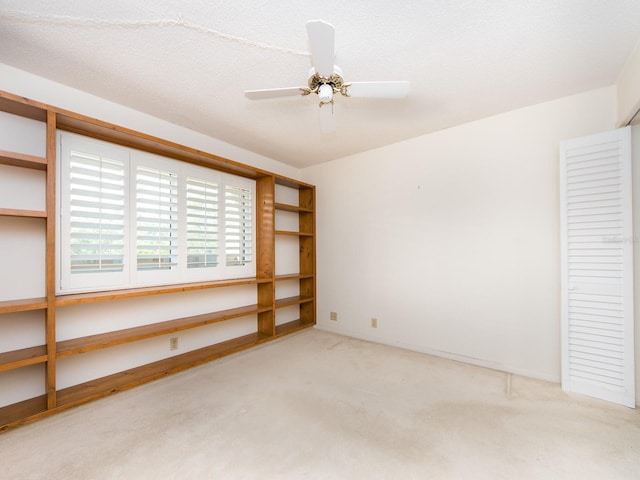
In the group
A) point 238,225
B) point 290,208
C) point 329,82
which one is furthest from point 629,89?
point 238,225

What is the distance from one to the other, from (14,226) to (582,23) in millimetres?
3858

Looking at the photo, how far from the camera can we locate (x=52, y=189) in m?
1.85

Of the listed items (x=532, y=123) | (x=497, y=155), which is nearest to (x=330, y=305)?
(x=497, y=155)

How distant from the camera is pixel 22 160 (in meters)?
1.77

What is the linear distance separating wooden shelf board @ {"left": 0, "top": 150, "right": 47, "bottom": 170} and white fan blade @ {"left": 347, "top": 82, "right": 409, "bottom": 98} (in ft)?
6.89

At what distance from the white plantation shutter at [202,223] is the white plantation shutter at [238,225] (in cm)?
→ 15

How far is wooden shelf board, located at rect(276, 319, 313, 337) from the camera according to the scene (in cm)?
356

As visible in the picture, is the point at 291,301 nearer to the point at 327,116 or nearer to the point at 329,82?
the point at 327,116

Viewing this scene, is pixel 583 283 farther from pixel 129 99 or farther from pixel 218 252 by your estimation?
pixel 129 99

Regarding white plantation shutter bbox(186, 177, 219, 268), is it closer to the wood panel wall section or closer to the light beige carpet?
the wood panel wall section

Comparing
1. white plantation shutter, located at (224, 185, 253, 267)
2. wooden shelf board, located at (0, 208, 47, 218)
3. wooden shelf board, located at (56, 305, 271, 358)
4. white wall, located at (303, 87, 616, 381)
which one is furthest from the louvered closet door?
wooden shelf board, located at (0, 208, 47, 218)

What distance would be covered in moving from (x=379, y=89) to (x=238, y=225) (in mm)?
2308

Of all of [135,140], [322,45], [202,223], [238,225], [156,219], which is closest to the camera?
[322,45]

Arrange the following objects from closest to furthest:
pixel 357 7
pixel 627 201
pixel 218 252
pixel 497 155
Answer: pixel 357 7 → pixel 627 201 → pixel 497 155 → pixel 218 252
